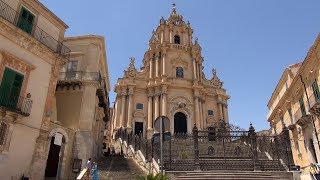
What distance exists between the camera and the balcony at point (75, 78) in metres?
21.3

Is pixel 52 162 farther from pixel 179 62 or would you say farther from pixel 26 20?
pixel 179 62

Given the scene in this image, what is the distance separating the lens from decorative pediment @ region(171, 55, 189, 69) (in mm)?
39656

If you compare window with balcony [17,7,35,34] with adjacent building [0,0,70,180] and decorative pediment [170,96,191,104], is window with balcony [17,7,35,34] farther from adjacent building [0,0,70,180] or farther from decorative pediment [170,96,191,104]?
decorative pediment [170,96,191,104]

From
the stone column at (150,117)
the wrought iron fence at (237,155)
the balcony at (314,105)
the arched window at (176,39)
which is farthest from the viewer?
Answer: the arched window at (176,39)

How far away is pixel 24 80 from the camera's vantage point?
48.5 ft

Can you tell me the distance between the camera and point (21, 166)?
13969mm

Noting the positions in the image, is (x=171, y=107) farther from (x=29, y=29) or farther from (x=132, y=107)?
(x=29, y=29)

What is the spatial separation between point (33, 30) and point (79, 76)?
5.93 m

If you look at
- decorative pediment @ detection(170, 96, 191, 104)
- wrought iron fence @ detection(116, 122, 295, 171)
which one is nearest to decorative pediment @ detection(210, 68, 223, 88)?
decorative pediment @ detection(170, 96, 191, 104)

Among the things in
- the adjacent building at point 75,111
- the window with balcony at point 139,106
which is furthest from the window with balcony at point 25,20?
the window with balcony at point 139,106

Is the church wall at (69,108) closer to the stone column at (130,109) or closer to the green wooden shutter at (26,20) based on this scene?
the green wooden shutter at (26,20)

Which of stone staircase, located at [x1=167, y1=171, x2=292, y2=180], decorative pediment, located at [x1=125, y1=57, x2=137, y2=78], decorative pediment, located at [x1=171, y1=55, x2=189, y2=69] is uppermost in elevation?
decorative pediment, located at [x1=171, y1=55, x2=189, y2=69]

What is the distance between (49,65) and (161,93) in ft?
68.2

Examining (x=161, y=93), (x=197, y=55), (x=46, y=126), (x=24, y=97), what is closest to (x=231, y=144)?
(x=46, y=126)
